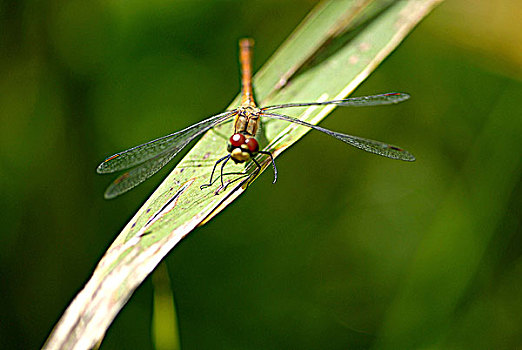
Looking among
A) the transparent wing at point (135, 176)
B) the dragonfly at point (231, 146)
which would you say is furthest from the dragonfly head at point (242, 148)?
the transparent wing at point (135, 176)

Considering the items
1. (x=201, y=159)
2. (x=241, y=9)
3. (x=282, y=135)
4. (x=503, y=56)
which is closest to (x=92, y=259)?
(x=201, y=159)

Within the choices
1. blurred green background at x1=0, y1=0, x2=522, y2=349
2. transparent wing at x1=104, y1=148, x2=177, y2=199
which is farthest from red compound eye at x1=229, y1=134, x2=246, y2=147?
blurred green background at x1=0, y1=0, x2=522, y2=349

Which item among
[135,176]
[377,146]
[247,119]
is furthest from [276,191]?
[135,176]

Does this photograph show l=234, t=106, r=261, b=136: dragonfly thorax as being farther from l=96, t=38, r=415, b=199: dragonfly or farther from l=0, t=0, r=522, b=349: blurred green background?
l=0, t=0, r=522, b=349: blurred green background

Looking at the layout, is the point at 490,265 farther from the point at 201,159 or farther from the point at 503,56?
the point at 201,159

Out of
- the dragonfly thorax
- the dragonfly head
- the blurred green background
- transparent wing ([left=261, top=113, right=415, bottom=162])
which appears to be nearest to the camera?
the dragonfly head

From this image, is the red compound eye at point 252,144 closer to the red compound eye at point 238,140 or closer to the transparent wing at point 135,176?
the red compound eye at point 238,140

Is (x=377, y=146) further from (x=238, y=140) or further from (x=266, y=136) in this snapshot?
(x=238, y=140)
